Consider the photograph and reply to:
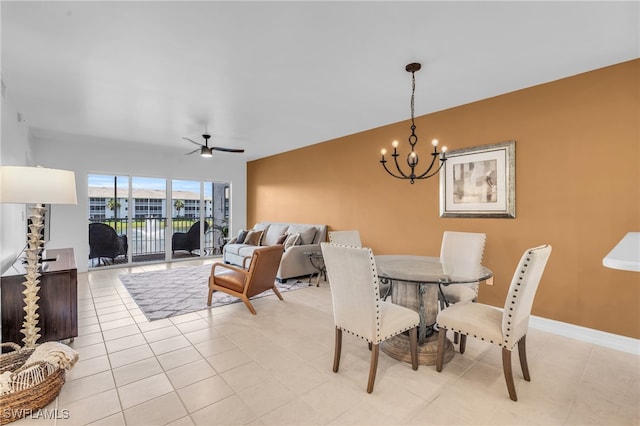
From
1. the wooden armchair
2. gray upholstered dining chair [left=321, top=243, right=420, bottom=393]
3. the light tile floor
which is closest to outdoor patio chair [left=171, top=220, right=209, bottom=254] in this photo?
the wooden armchair

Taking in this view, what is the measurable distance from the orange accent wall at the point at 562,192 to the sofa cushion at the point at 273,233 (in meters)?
2.68

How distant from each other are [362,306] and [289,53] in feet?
7.23

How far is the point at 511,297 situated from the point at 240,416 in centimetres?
194

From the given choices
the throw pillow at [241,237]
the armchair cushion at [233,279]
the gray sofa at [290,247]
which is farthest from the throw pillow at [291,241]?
the throw pillow at [241,237]

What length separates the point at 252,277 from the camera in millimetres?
3633

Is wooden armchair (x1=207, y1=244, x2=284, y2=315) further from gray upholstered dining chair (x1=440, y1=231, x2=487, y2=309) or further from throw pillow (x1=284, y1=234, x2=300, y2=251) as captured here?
gray upholstered dining chair (x1=440, y1=231, x2=487, y2=309)

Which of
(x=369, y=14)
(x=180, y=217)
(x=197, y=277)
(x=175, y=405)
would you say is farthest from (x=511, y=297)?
(x=180, y=217)

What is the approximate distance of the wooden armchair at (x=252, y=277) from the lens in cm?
362

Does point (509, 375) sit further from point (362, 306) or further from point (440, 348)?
point (362, 306)

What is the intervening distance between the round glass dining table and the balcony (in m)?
6.03

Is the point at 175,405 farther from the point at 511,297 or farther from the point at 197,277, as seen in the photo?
the point at 197,277

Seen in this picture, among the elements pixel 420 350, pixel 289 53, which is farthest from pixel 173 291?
pixel 289 53

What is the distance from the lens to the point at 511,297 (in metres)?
2.00

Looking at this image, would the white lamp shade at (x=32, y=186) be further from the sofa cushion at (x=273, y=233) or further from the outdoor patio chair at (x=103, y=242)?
the outdoor patio chair at (x=103, y=242)
